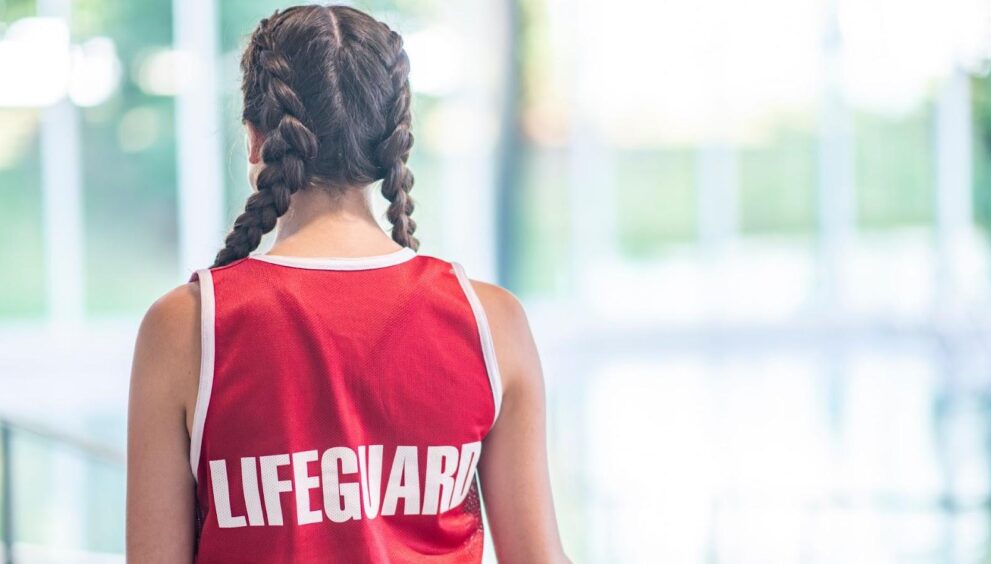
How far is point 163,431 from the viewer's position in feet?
3.34

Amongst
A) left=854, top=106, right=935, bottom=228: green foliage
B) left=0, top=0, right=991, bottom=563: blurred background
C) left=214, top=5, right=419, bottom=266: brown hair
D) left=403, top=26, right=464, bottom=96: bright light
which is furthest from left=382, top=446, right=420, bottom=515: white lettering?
left=854, top=106, right=935, bottom=228: green foliage

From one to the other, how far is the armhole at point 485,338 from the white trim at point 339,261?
6cm

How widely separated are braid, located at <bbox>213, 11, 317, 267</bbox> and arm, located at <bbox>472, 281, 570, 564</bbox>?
0.19 metres

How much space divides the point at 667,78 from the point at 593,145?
85 centimetres

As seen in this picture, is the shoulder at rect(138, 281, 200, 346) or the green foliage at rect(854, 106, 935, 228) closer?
the shoulder at rect(138, 281, 200, 346)

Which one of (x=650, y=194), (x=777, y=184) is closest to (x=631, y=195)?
(x=650, y=194)

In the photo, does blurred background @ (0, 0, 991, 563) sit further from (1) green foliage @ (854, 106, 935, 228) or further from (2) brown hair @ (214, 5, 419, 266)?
(2) brown hair @ (214, 5, 419, 266)

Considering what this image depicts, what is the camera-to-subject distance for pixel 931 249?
10625 mm

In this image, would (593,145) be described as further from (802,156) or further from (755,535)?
(755,535)

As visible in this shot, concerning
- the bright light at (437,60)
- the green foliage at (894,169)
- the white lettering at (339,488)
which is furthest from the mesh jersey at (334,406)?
the green foliage at (894,169)

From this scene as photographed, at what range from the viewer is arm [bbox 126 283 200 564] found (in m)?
1.00

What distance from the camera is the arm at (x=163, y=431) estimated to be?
100 centimetres

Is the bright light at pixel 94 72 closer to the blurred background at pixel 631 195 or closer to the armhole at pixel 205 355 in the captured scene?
the blurred background at pixel 631 195

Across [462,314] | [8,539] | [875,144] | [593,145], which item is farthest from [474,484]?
[875,144]
